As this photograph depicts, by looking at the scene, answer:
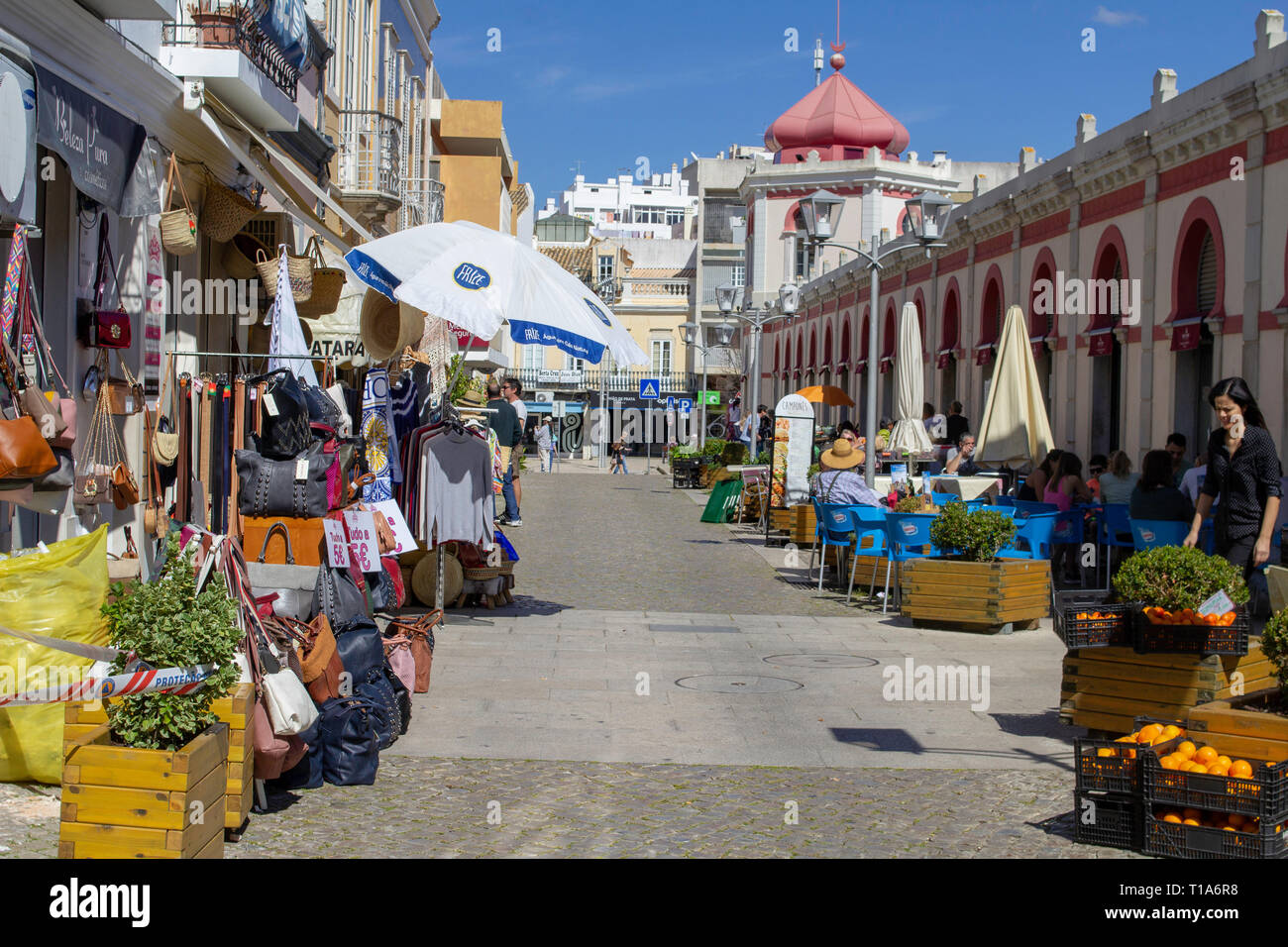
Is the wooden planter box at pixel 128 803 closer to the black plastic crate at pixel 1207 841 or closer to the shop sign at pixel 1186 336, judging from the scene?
the black plastic crate at pixel 1207 841

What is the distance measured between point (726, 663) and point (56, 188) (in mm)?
5734

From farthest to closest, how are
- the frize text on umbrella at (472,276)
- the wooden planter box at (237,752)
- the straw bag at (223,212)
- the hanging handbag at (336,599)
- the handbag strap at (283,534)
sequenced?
the straw bag at (223,212)
the frize text on umbrella at (472,276)
the handbag strap at (283,534)
the hanging handbag at (336,599)
the wooden planter box at (237,752)

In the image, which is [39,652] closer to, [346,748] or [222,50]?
[346,748]

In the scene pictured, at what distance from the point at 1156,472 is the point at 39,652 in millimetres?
10700

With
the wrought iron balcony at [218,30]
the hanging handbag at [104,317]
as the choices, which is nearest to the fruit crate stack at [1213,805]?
the hanging handbag at [104,317]

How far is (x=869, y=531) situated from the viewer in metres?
14.1

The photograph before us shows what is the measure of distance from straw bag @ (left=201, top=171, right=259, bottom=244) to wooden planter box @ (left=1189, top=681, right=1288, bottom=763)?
922 cm

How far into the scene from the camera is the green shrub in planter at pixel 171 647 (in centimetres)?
519

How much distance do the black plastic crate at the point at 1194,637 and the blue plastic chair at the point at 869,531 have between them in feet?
21.6

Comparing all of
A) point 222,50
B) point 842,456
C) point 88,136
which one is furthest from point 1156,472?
point 88,136
